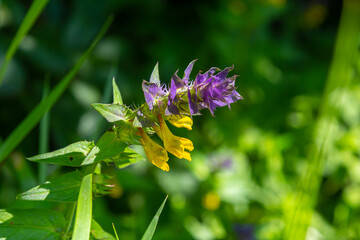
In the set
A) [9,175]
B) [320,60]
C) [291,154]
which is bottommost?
[9,175]

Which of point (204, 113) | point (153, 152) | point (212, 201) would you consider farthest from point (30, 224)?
point (204, 113)

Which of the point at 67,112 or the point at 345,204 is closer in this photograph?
the point at 67,112

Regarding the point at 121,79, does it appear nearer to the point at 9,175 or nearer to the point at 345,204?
the point at 9,175

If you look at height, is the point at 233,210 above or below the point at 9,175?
above

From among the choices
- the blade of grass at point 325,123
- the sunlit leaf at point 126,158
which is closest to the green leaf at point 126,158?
the sunlit leaf at point 126,158

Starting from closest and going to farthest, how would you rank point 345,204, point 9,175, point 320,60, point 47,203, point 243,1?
1. point 47,203
2. point 9,175
3. point 345,204
4. point 243,1
5. point 320,60

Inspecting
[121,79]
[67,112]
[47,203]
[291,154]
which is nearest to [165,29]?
[121,79]

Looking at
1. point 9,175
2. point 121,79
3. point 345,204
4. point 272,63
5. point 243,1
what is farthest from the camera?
point 272,63
